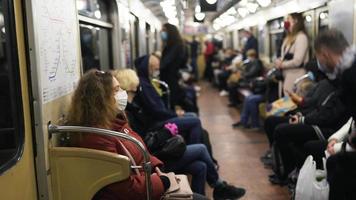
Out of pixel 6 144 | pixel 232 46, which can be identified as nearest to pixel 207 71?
pixel 232 46

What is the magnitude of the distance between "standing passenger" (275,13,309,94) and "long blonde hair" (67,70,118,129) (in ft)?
11.4

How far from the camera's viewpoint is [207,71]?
16281 mm

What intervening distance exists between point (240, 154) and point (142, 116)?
205 cm

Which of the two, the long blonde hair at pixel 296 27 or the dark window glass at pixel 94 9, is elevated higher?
the dark window glass at pixel 94 9

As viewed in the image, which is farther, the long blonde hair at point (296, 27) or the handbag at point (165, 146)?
the long blonde hair at point (296, 27)

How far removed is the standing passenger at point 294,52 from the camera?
18.2 ft

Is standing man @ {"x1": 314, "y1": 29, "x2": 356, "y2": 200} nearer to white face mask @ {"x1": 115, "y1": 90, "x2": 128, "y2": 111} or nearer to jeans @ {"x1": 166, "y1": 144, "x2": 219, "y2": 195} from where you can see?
jeans @ {"x1": 166, "y1": 144, "x2": 219, "y2": 195}

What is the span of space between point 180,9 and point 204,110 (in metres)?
6.17

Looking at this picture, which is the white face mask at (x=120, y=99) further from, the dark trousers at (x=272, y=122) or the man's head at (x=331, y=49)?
the dark trousers at (x=272, y=122)

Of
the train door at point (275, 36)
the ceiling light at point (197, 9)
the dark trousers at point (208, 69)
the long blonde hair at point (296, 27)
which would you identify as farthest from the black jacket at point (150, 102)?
the dark trousers at point (208, 69)

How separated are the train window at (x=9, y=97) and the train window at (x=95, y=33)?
1.44 metres

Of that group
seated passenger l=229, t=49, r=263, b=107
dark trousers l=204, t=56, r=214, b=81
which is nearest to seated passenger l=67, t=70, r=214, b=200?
seated passenger l=229, t=49, r=263, b=107

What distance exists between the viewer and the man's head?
297cm

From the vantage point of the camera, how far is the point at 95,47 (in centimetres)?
447
